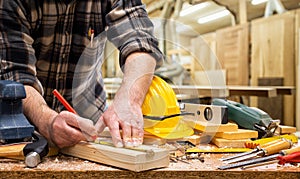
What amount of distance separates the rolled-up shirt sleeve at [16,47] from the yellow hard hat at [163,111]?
338 mm

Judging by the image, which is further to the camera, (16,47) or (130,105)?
(16,47)

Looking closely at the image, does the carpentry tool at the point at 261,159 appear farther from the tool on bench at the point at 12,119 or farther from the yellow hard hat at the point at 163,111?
the tool on bench at the point at 12,119

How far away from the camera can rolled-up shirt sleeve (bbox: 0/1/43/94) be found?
3.30 ft

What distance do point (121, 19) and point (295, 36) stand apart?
9.33 ft

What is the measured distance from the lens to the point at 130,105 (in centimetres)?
92

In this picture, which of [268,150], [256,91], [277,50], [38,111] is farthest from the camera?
[277,50]

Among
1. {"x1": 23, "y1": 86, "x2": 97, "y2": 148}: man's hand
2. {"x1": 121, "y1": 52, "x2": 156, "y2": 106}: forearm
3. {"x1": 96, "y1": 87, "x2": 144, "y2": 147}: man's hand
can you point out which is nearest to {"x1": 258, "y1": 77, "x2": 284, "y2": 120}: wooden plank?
{"x1": 121, "y1": 52, "x2": 156, "y2": 106}: forearm

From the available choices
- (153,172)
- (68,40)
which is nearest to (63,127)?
(153,172)

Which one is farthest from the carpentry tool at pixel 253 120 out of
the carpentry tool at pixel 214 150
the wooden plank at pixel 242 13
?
the wooden plank at pixel 242 13

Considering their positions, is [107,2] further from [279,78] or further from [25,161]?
[279,78]

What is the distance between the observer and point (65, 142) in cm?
84

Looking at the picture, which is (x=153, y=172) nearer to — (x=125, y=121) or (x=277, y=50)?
(x=125, y=121)

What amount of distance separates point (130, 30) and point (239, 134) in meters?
0.46

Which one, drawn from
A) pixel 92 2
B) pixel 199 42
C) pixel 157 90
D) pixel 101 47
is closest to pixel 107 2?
Result: pixel 92 2
